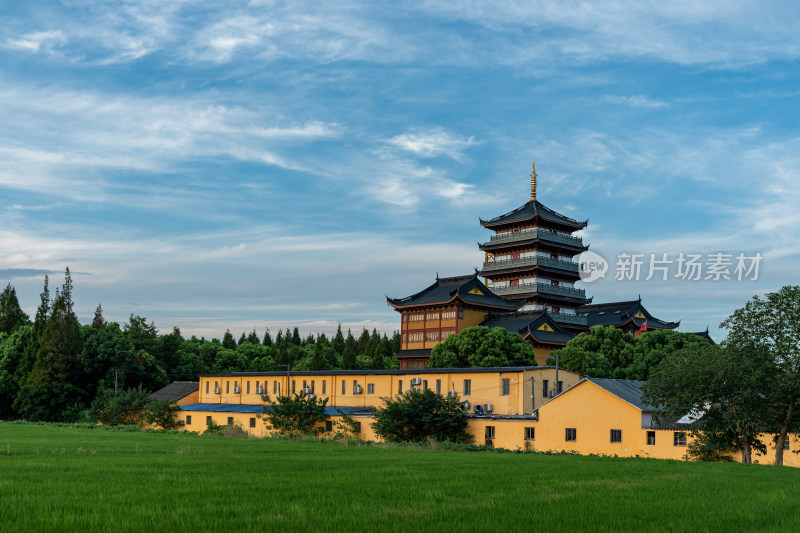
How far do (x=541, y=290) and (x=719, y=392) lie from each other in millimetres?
49642

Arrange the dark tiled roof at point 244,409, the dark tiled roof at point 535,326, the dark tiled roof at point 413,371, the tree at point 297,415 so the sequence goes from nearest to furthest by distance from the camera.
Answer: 1. the dark tiled roof at point 413,371
2. the tree at point 297,415
3. the dark tiled roof at point 244,409
4. the dark tiled roof at point 535,326

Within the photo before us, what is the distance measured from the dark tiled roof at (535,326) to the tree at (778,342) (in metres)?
37.8

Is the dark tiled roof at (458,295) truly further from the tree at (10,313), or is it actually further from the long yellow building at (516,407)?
the tree at (10,313)

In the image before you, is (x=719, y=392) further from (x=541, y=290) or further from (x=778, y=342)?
(x=541, y=290)

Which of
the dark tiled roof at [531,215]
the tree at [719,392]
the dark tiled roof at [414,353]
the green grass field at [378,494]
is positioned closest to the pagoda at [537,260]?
the dark tiled roof at [531,215]

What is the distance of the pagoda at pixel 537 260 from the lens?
3214 inches

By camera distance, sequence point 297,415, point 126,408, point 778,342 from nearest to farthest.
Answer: point 778,342 → point 297,415 → point 126,408

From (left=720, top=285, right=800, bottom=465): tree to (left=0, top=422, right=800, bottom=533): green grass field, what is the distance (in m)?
3.58

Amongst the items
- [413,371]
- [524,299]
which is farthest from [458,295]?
[413,371]

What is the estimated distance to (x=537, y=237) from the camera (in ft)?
268

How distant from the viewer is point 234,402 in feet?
197

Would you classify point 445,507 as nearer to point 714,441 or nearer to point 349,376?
point 714,441

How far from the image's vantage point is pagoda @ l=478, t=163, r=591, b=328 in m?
81.6

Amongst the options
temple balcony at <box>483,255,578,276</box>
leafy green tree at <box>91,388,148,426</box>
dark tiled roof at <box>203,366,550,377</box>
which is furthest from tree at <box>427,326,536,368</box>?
temple balcony at <box>483,255,578,276</box>
